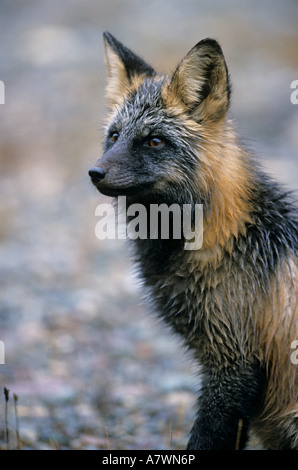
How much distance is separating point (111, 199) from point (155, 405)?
3017 millimetres

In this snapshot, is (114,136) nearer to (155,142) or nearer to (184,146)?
(155,142)

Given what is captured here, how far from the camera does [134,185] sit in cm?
459

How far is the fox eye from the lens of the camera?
473cm

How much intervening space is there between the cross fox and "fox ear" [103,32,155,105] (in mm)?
412

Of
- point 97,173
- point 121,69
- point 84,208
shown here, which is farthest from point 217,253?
point 84,208

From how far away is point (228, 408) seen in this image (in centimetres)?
453

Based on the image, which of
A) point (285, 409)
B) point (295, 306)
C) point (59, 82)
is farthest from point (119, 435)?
point (59, 82)

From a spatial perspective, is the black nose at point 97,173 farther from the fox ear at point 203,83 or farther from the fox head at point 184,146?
the fox ear at point 203,83

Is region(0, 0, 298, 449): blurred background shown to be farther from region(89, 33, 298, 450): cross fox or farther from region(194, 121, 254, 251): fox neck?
region(194, 121, 254, 251): fox neck

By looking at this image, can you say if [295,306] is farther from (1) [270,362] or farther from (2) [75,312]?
(2) [75,312]

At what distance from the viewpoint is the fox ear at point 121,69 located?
533cm

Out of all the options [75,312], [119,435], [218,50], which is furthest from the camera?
[75,312]

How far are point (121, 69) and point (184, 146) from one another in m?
1.21

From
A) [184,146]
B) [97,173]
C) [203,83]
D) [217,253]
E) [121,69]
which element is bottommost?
[217,253]
